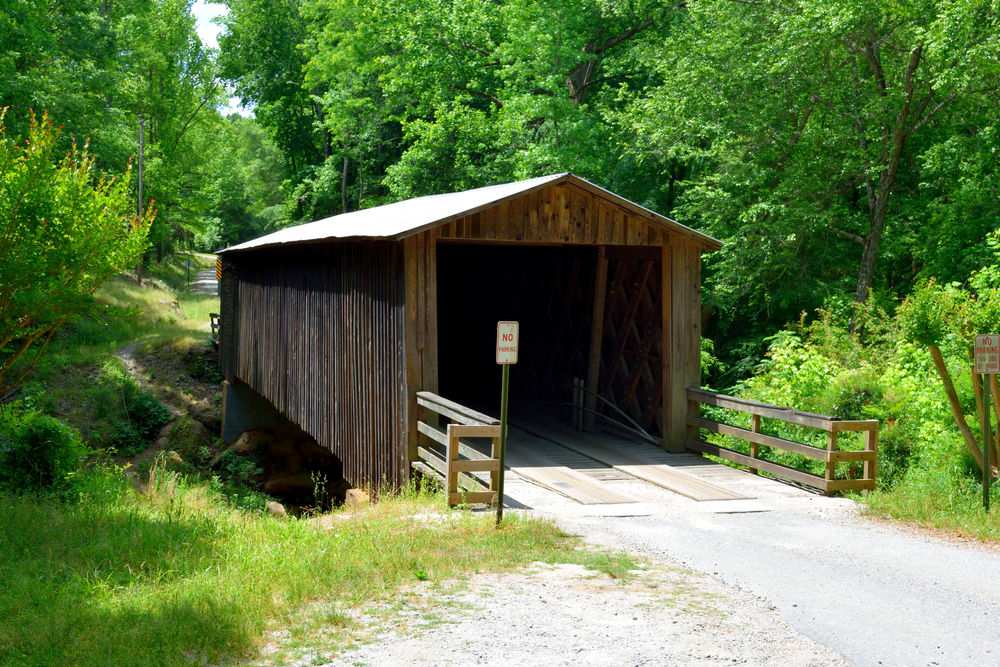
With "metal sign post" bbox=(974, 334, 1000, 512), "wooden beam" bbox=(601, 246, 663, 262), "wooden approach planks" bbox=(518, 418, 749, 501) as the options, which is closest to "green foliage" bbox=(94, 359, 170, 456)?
"wooden approach planks" bbox=(518, 418, 749, 501)

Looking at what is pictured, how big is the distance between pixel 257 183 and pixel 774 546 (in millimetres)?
47051

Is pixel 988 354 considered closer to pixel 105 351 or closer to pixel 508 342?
pixel 508 342

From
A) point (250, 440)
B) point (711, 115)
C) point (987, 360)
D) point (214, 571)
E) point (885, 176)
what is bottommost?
point (250, 440)

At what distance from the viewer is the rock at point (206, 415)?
20875 mm

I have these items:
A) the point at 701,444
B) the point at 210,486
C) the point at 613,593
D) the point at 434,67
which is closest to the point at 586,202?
the point at 701,444

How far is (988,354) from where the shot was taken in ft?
26.0

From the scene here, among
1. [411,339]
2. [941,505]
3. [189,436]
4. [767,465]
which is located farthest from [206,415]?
[941,505]

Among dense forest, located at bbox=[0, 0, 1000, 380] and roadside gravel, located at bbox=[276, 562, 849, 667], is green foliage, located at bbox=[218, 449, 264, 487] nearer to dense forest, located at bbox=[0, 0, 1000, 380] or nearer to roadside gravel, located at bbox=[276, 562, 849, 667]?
dense forest, located at bbox=[0, 0, 1000, 380]

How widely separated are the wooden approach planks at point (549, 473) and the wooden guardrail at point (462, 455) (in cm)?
96

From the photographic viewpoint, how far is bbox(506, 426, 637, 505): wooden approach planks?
876 centimetres

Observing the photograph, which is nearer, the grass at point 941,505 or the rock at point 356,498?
the grass at point 941,505

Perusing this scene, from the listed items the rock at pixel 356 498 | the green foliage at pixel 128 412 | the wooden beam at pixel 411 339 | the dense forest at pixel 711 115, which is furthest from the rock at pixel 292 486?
the dense forest at pixel 711 115

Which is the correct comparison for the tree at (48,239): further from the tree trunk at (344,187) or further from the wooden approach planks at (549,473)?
the tree trunk at (344,187)

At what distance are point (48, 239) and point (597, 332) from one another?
7292 millimetres
